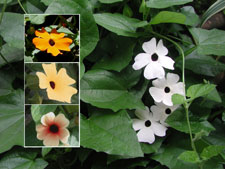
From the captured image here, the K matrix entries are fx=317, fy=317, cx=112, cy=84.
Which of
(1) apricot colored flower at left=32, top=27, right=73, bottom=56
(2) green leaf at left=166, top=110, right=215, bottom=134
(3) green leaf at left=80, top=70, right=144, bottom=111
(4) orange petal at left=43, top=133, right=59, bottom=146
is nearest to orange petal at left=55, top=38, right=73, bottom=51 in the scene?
(1) apricot colored flower at left=32, top=27, right=73, bottom=56

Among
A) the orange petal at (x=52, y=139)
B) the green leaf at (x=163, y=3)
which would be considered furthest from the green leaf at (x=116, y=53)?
the orange petal at (x=52, y=139)

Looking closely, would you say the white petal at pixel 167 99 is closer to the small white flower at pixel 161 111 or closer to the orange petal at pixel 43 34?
the small white flower at pixel 161 111

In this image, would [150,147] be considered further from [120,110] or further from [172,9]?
[172,9]

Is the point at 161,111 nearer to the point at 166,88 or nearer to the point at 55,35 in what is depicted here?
the point at 166,88

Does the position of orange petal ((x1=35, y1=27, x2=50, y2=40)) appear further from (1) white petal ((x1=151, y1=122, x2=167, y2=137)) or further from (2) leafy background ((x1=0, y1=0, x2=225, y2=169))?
(1) white petal ((x1=151, y1=122, x2=167, y2=137))

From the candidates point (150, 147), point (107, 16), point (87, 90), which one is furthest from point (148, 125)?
point (107, 16)

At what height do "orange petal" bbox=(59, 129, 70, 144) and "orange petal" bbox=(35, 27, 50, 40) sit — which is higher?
"orange petal" bbox=(35, 27, 50, 40)

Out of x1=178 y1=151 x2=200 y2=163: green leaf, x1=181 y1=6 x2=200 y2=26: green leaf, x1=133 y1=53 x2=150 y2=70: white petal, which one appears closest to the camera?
x1=178 y1=151 x2=200 y2=163: green leaf
